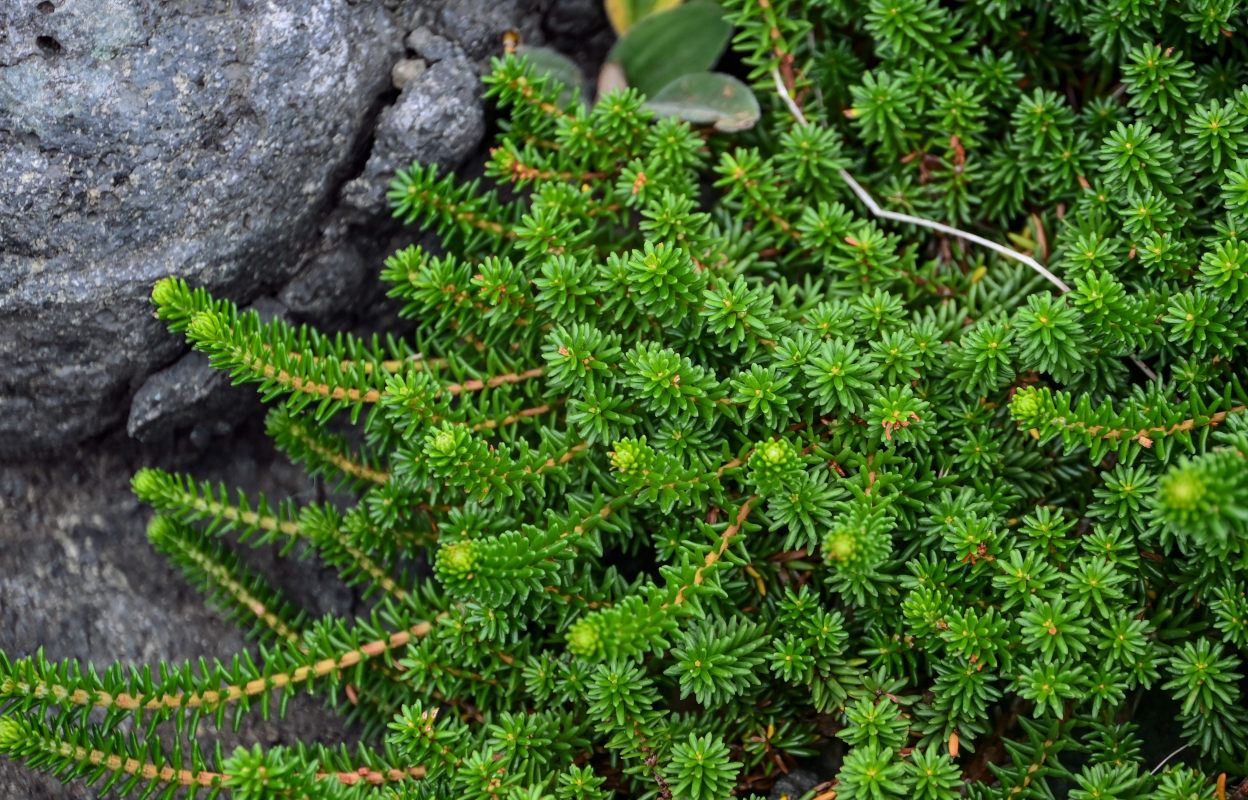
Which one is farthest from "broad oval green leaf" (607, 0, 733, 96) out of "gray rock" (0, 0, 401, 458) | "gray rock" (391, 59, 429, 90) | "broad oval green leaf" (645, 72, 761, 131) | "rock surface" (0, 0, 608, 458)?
"gray rock" (0, 0, 401, 458)

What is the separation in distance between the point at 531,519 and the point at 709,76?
163 centimetres

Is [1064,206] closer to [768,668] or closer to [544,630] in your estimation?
[768,668]

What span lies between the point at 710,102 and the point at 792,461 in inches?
55.7

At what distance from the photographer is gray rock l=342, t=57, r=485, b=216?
10.5ft

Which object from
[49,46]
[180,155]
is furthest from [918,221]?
[49,46]

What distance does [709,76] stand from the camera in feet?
11.1

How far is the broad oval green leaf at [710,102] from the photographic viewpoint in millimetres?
3283

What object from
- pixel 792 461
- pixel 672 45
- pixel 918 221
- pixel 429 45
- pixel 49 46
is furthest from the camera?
pixel 672 45

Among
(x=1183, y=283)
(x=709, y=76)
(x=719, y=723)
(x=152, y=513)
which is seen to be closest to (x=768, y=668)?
(x=719, y=723)

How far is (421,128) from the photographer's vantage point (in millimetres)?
3193

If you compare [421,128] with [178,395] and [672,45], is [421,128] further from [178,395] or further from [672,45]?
[178,395]

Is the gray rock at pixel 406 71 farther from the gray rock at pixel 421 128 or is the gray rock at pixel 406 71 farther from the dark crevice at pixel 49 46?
the dark crevice at pixel 49 46

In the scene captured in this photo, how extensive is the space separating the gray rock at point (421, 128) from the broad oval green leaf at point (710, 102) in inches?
25.5

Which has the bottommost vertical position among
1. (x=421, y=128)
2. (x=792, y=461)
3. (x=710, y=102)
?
(x=792, y=461)
